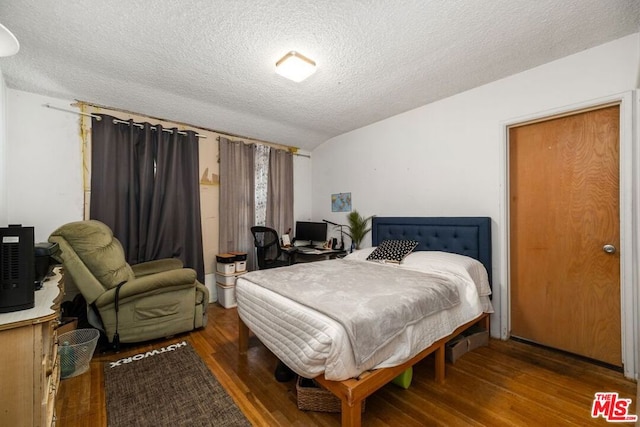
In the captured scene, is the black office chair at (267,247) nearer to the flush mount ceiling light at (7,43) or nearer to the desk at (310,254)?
the desk at (310,254)

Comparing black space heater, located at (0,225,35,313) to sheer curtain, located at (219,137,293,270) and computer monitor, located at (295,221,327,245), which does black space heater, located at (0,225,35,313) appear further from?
computer monitor, located at (295,221,327,245)

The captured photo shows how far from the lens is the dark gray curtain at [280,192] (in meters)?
4.38

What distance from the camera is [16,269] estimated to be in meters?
1.26

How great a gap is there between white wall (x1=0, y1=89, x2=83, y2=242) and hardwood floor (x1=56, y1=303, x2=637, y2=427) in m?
1.56

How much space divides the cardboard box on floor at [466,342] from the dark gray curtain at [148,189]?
10.00 ft

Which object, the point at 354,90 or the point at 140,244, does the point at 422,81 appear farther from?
the point at 140,244

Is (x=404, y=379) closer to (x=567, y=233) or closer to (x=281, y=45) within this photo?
(x=567, y=233)

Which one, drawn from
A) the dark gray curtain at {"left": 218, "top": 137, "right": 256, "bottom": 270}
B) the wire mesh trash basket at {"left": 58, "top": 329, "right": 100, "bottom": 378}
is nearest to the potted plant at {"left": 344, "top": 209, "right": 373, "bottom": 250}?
the dark gray curtain at {"left": 218, "top": 137, "right": 256, "bottom": 270}

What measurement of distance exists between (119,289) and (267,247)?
1.73m

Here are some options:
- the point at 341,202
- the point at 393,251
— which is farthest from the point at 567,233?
the point at 341,202

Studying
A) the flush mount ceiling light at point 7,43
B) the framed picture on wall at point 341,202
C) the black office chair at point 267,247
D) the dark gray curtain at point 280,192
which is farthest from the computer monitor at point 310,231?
the flush mount ceiling light at point 7,43

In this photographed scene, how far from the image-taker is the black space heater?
1230mm

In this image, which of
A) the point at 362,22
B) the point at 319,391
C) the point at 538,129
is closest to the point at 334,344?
the point at 319,391

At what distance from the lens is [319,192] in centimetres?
477
